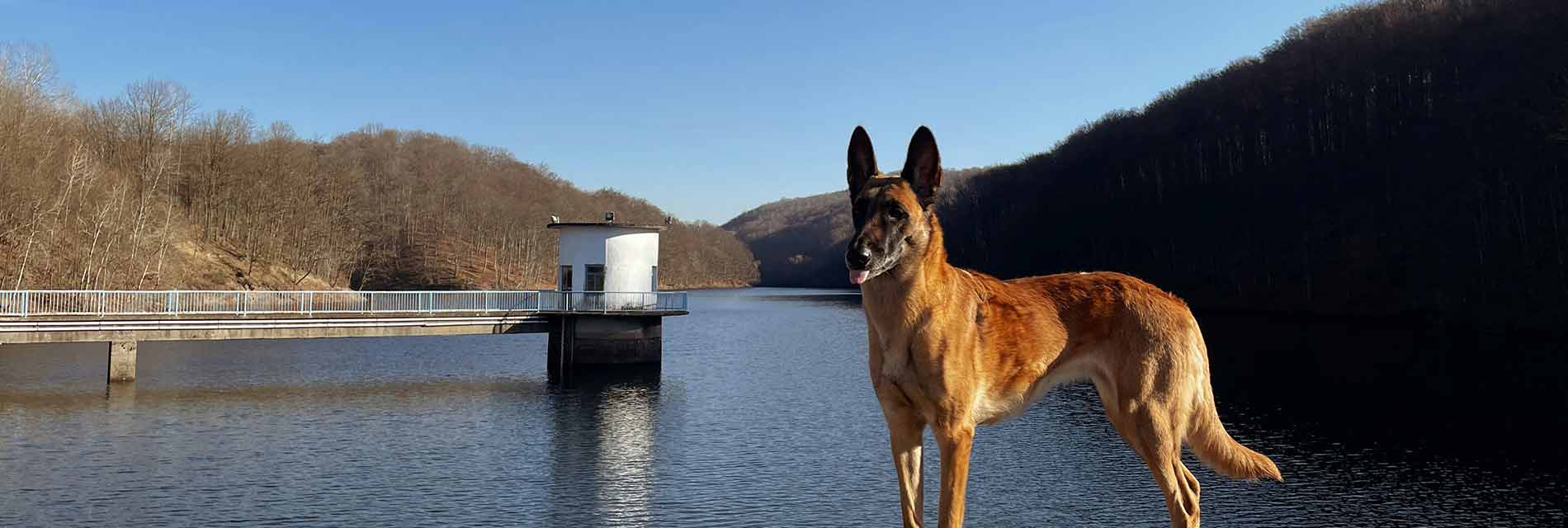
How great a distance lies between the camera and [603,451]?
24109 millimetres

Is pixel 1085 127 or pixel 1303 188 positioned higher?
pixel 1085 127

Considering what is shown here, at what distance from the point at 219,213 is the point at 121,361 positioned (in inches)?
2185

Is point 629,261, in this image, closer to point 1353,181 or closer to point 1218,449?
point 1218,449

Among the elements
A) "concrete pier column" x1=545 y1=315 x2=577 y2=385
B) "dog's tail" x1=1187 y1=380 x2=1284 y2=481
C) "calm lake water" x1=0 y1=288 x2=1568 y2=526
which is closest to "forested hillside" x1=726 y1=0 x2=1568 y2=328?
A: "calm lake water" x1=0 y1=288 x2=1568 y2=526

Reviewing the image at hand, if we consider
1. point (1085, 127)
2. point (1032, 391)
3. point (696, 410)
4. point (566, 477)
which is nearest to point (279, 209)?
point (696, 410)

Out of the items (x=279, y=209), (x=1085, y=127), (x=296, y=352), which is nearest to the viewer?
(x=296, y=352)

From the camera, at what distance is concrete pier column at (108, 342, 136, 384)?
3228 cm

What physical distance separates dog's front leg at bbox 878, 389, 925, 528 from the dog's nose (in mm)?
866

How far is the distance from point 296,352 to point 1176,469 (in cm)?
4936

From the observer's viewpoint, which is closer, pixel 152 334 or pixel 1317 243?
pixel 152 334

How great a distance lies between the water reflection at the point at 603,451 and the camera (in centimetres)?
1791

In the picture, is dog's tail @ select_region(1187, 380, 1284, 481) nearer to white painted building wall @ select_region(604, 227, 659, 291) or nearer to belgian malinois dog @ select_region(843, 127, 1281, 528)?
belgian malinois dog @ select_region(843, 127, 1281, 528)

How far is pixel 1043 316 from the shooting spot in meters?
5.05

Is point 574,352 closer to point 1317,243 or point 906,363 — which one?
point 906,363
